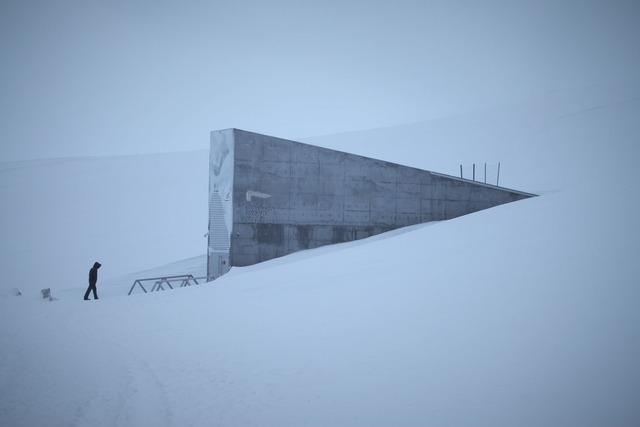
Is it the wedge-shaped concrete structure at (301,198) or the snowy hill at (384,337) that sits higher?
the wedge-shaped concrete structure at (301,198)

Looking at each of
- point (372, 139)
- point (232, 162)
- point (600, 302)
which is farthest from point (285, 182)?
point (372, 139)

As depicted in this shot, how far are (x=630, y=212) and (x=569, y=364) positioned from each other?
202 inches

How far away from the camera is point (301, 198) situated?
14914 mm

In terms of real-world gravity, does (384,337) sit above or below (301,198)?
below

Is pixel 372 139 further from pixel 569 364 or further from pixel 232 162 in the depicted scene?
pixel 569 364

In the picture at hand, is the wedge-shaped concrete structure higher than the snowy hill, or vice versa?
the wedge-shaped concrete structure

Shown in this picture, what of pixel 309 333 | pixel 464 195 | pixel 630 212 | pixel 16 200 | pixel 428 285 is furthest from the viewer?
pixel 16 200

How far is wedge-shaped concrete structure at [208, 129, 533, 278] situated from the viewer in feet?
47.5

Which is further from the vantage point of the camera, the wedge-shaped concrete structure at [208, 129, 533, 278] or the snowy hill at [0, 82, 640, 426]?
the wedge-shaped concrete structure at [208, 129, 533, 278]

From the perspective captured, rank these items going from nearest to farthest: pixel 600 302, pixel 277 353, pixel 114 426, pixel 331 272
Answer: pixel 114 426 → pixel 600 302 → pixel 277 353 → pixel 331 272

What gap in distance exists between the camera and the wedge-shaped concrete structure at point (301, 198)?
570 inches

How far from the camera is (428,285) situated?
7707mm

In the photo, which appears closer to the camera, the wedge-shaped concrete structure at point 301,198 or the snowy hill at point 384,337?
the snowy hill at point 384,337

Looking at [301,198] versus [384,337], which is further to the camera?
[301,198]
